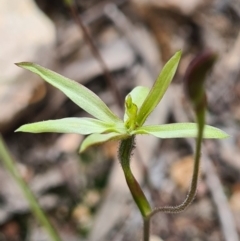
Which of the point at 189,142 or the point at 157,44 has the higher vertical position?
the point at 157,44

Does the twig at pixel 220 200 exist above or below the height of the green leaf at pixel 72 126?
below

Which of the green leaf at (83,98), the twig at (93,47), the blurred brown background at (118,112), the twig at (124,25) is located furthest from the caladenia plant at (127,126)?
the twig at (124,25)

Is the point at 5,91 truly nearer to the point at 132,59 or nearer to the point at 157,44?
the point at 132,59

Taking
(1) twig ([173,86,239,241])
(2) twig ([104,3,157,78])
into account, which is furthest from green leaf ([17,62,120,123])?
(2) twig ([104,3,157,78])

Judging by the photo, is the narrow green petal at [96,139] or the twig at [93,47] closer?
the narrow green petal at [96,139]

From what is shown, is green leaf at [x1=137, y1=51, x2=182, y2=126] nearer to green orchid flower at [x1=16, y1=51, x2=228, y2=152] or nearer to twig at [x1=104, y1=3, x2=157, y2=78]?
green orchid flower at [x1=16, y1=51, x2=228, y2=152]

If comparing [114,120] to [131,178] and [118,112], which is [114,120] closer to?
[131,178]

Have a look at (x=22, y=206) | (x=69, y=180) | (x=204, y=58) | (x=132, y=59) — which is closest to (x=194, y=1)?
(x=132, y=59)

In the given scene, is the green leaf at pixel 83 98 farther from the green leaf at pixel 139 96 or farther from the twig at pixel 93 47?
the twig at pixel 93 47
